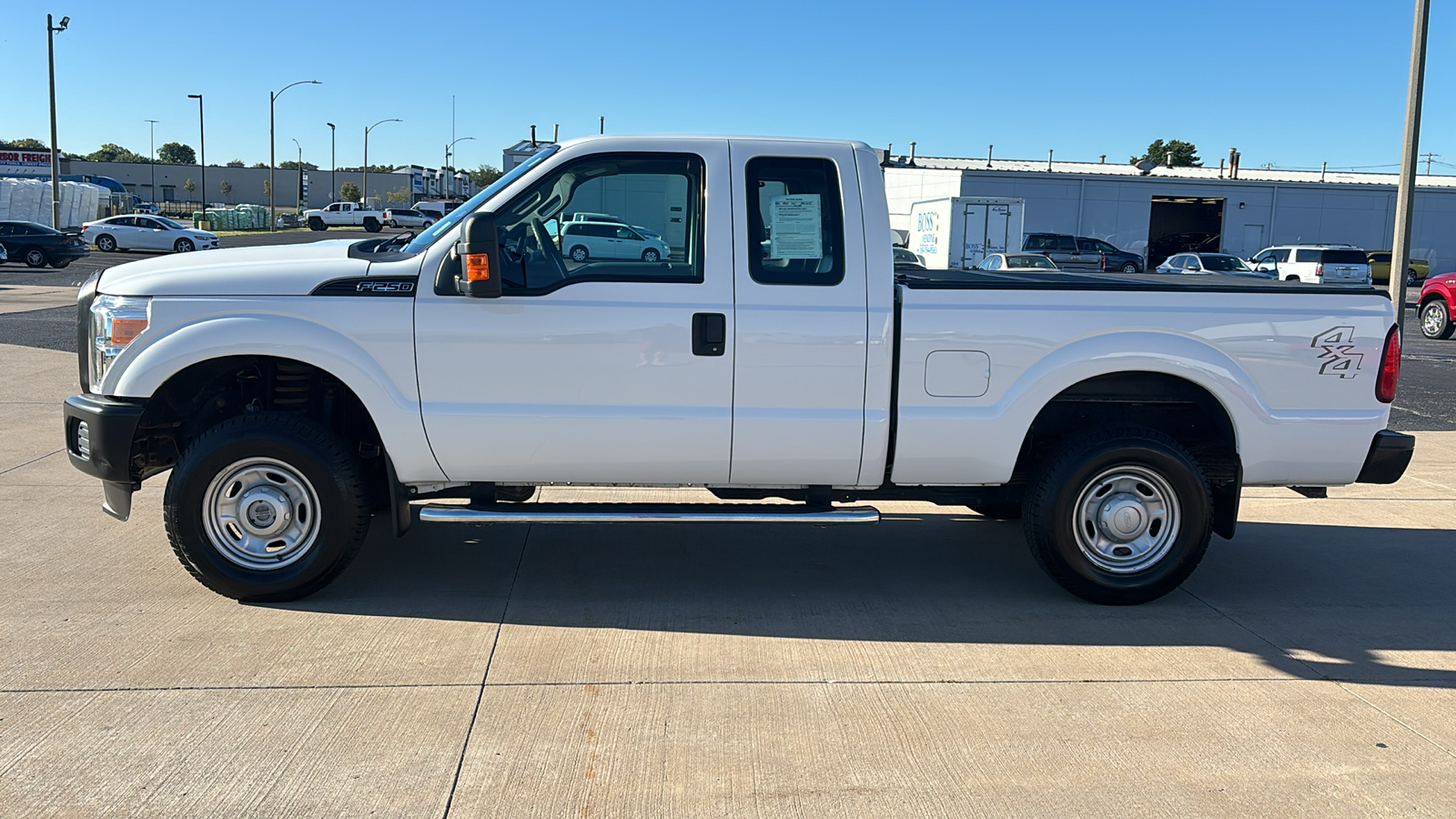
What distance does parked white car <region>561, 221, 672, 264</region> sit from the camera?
5117 millimetres

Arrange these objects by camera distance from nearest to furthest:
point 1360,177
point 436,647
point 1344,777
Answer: point 1344,777
point 436,647
point 1360,177

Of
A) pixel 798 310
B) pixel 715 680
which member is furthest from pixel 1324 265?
pixel 715 680

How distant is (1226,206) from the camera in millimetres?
47906

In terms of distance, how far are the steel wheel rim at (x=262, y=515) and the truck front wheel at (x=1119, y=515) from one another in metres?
3.34

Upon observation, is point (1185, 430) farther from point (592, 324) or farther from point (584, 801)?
point (584, 801)

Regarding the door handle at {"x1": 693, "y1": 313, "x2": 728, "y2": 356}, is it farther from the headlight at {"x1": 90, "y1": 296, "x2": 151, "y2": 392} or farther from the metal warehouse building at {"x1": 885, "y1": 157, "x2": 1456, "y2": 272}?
the metal warehouse building at {"x1": 885, "y1": 157, "x2": 1456, "y2": 272}

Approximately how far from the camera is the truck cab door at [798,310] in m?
5.10

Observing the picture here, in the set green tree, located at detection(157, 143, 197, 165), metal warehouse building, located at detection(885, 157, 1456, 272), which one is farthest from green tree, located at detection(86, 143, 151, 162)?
metal warehouse building, located at detection(885, 157, 1456, 272)

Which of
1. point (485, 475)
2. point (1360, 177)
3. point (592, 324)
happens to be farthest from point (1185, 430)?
point (1360, 177)

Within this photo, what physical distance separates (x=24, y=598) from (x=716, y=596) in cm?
314

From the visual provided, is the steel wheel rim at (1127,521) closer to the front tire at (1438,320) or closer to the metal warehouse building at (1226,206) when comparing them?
the front tire at (1438,320)

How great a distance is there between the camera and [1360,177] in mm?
66375

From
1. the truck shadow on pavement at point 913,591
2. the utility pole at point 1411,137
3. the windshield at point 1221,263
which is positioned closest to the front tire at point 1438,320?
the windshield at point 1221,263

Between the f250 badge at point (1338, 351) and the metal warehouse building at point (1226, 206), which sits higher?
the metal warehouse building at point (1226, 206)
